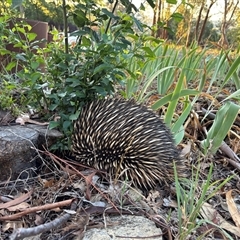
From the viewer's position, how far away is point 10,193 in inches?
56.2

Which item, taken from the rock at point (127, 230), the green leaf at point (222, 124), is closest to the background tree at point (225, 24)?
the green leaf at point (222, 124)

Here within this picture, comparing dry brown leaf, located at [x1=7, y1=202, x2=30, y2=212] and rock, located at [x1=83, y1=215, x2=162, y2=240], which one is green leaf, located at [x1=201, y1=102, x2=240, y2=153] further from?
dry brown leaf, located at [x1=7, y1=202, x2=30, y2=212]

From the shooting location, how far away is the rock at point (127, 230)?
115 cm

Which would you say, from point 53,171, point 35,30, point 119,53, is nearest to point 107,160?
point 53,171

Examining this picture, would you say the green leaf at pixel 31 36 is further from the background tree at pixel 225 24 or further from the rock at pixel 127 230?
the background tree at pixel 225 24

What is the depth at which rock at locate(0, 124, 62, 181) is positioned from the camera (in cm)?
148

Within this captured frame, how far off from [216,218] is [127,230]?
1.40 feet

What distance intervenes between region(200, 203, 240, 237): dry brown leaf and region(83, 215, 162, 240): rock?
0.30 m

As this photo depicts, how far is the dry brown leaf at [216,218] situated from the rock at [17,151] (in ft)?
2.52

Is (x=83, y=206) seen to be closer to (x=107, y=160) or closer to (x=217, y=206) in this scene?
(x=107, y=160)

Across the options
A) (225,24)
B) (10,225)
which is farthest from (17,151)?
(225,24)

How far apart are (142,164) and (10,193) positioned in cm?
59

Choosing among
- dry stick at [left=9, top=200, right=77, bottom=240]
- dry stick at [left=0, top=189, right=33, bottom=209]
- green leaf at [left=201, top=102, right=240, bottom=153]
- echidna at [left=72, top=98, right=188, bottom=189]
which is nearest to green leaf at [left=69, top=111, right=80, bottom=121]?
echidna at [left=72, top=98, right=188, bottom=189]

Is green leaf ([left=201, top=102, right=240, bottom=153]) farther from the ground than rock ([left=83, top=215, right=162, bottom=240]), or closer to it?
farther from the ground
